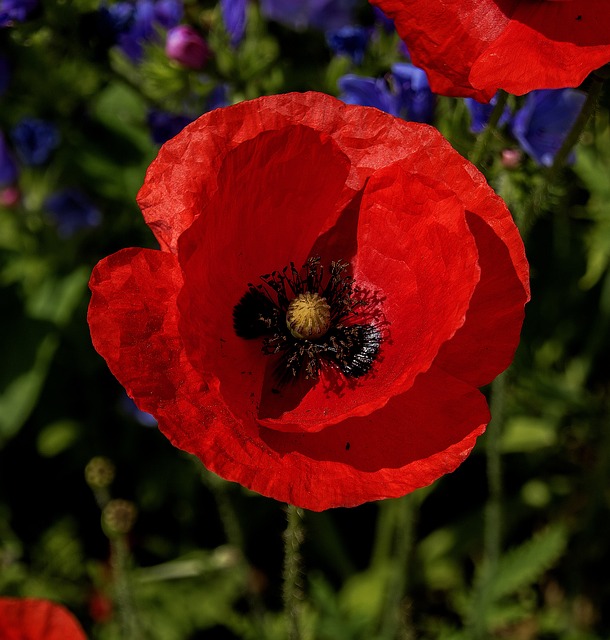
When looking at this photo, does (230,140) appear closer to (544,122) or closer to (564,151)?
(564,151)

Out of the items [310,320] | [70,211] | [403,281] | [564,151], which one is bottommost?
[70,211]

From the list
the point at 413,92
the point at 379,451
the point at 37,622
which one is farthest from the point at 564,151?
the point at 37,622

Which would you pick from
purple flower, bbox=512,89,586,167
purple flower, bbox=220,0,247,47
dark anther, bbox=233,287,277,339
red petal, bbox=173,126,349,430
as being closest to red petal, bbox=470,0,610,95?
red petal, bbox=173,126,349,430

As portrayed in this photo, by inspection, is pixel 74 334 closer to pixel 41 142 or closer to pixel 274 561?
pixel 41 142

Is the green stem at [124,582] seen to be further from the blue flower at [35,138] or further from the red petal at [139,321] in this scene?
the blue flower at [35,138]

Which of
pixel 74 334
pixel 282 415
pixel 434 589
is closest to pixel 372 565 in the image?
pixel 434 589

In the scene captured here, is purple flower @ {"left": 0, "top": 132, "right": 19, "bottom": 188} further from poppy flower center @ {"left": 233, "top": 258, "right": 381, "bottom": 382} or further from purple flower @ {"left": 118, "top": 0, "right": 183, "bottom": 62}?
poppy flower center @ {"left": 233, "top": 258, "right": 381, "bottom": 382}

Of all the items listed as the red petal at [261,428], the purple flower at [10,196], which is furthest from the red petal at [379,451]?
the purple flower at [10,196]
